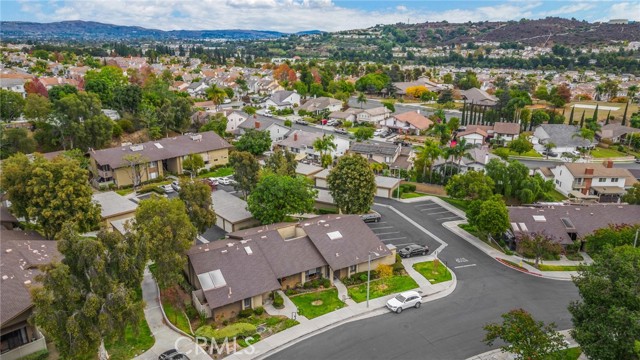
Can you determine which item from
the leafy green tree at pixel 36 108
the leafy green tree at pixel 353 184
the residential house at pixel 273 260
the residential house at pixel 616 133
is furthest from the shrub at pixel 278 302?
the residential house at pixel 616 133

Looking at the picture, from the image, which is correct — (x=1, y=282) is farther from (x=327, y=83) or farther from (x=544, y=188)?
(x=327, y=83)

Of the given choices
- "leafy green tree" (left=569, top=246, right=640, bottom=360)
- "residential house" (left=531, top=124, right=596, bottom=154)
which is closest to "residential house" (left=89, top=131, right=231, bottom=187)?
"leafy green tree" (left=569, top=246, right=640, bottom=360)

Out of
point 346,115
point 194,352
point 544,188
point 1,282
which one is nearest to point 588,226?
point 544,188

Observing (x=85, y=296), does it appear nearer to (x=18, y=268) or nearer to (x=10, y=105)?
(x=18, y=268)

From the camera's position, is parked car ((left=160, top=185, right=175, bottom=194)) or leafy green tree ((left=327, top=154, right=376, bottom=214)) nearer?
leafy green tree ((left=327, top=154, right=376, bottom=214))

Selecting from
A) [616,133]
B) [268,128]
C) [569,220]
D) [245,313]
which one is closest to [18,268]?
[245,313]

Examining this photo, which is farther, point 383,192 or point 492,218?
point 383,192

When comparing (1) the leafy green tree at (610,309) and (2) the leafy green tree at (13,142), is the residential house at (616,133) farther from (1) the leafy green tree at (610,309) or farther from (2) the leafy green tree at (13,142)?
(2) the leafy green tree at (13,142)

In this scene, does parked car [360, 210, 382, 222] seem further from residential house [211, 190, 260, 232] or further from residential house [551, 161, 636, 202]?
residential house [551, 161, 636, 202]
